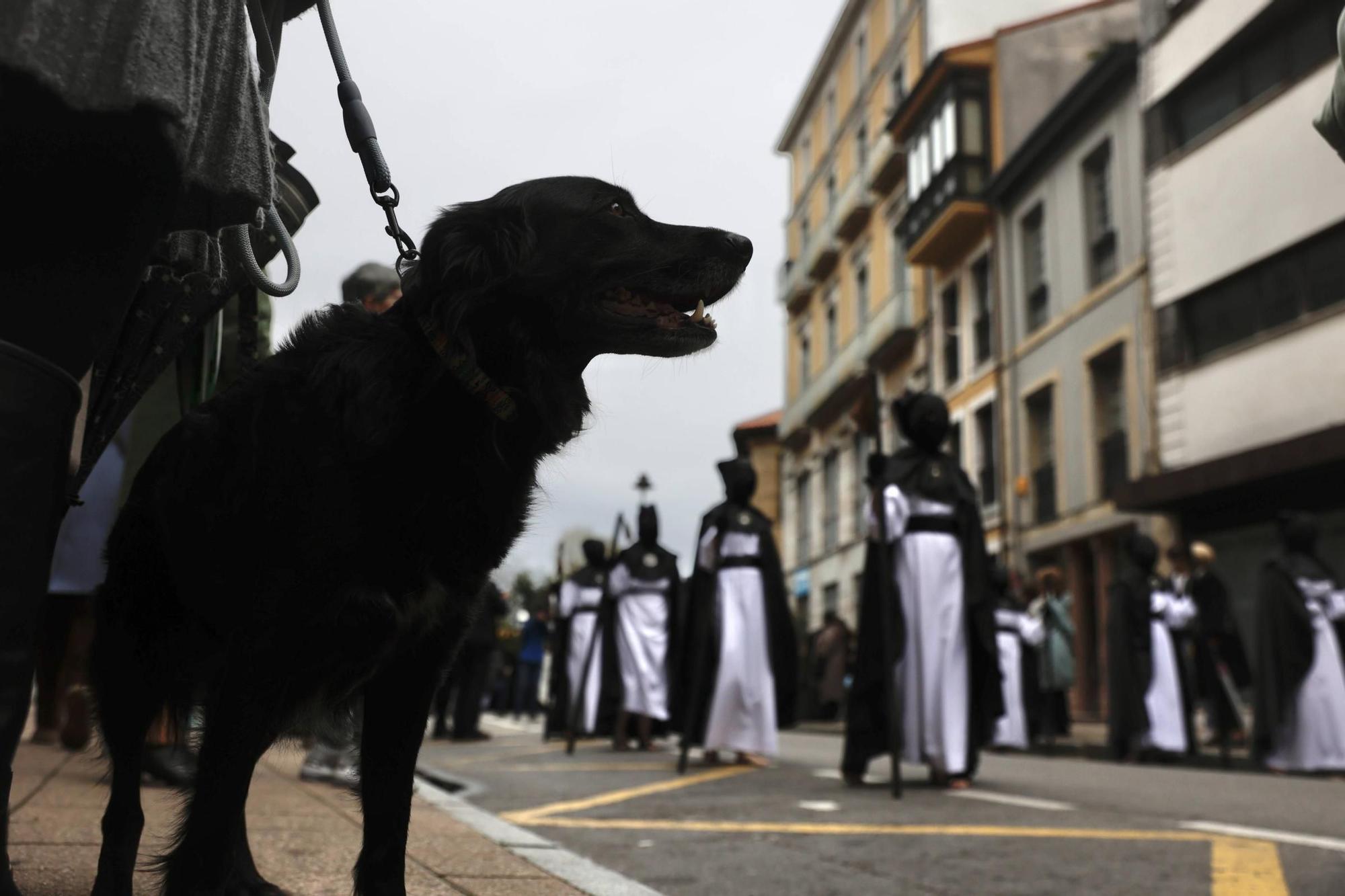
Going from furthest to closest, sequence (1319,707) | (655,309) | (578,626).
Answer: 1. (578,626)
2. (1319,707)
3. (655,309)

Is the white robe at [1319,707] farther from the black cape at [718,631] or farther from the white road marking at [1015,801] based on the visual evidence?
the white road marking at [1015,801]

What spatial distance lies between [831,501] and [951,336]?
11.0 metres

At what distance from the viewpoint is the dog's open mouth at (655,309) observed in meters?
2.73

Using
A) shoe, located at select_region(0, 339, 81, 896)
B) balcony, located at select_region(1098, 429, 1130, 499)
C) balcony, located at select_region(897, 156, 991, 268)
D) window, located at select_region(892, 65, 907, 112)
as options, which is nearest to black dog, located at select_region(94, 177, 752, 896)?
shoe, located at select_region(0, 339, 81, 896)

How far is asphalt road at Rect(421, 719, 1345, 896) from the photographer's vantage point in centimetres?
439

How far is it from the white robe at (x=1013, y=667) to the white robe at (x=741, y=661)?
6.45 m

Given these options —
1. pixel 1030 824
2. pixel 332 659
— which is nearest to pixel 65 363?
pixel 332 659

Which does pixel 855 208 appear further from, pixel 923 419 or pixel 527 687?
pixel 923 419

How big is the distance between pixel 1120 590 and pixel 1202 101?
9665mm

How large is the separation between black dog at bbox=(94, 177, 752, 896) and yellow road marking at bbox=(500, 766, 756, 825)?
3536mm

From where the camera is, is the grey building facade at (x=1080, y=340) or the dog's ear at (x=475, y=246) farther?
the grey building facade at (x=1080, y=340)

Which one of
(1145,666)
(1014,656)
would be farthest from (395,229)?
(1014,656)

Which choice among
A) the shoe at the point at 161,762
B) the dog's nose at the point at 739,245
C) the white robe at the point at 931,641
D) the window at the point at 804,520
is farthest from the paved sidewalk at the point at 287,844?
the window at the point at 804,520

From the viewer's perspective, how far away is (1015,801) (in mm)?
7285
